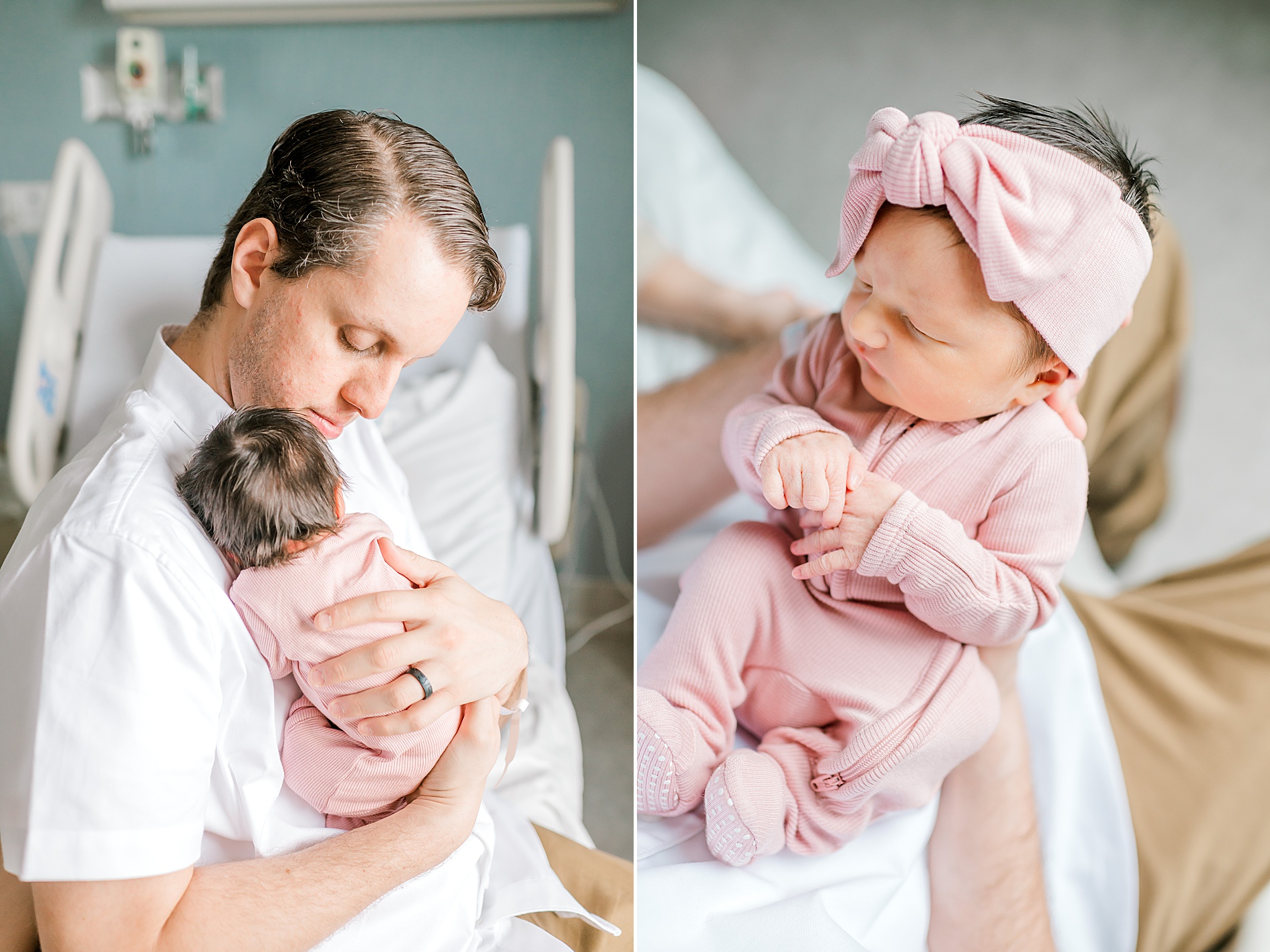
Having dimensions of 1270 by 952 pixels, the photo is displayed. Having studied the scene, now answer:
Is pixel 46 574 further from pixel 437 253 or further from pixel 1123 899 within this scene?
pixel 1123 899

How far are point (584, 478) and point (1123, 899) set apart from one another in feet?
4.32

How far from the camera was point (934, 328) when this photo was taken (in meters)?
0.87

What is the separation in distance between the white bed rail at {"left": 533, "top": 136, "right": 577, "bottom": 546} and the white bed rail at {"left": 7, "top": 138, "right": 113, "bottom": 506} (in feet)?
2.44

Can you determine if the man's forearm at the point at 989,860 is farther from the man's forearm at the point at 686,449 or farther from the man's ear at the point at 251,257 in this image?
the man's ear at the point at 251,257

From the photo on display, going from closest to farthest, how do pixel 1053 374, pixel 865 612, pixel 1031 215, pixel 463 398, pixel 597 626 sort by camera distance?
pixel 1031 215 < pixel 1053 374 < pixel 865 612 < pixel 463 398 < pixel 597 626

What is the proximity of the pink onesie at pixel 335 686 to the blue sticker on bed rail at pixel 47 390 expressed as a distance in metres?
0.77

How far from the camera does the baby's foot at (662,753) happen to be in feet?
3.32

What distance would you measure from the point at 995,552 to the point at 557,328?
0.74m

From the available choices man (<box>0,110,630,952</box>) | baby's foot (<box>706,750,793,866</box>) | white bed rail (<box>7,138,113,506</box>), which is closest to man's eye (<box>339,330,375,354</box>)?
man (<box>0,110,630,952</box>)

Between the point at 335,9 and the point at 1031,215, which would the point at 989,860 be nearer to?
the point at 1031,215

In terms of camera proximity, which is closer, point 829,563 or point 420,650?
point 420,650

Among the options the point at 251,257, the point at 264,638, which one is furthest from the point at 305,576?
the point at 251,257

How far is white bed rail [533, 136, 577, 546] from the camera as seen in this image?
4.54 feet

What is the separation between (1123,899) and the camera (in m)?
1.09
